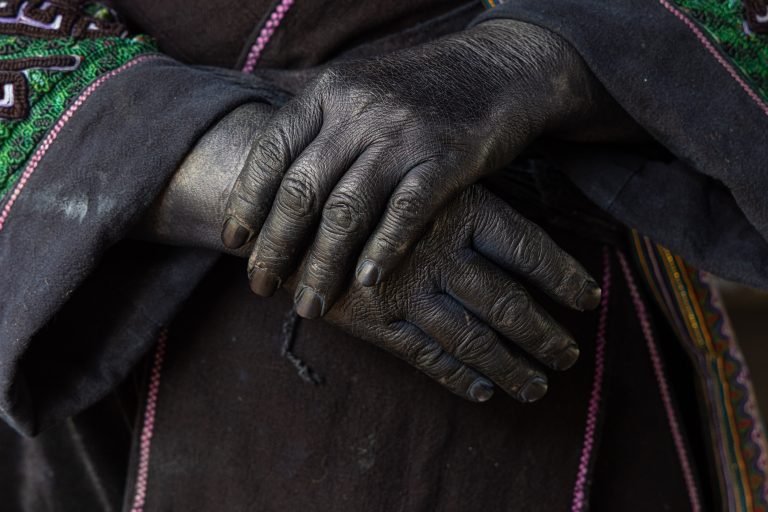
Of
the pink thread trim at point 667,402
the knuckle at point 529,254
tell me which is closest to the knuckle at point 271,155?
the knuckle at point 529,254

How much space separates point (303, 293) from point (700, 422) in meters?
0.60

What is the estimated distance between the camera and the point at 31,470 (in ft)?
3.33

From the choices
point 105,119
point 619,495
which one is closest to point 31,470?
point 105,119

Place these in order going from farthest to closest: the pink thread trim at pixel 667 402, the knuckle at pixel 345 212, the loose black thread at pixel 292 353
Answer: the pink thread trim at pixel 667 402 → the loose black thread at pixel 292 353 → the knuckle at pixel 345 212

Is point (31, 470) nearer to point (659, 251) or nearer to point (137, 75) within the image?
point (137, 75)

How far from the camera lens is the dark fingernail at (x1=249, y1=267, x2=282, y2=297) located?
66cm

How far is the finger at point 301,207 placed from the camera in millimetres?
630

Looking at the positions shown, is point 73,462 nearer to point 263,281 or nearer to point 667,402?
point 263,281

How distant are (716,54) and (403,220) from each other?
345mm

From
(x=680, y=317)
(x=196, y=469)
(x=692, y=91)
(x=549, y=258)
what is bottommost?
(x=196, y=469)

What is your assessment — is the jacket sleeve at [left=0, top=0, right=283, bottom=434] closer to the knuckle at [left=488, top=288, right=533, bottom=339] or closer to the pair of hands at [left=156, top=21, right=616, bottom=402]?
the pair of hands at [left=156, top=21, right=616, bottom=402]

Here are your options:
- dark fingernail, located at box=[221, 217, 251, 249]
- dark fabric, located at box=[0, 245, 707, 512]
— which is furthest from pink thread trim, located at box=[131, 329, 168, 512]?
dark fingernail, located at box=[221, 217, 251, 249]

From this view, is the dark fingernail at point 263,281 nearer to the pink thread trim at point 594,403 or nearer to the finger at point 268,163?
the finger at point 268,163

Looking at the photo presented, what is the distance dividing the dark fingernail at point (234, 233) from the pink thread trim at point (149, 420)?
0.24m
